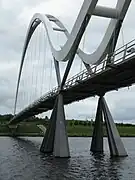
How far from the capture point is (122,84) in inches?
1469

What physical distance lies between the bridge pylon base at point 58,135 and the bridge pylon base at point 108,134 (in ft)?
16.1

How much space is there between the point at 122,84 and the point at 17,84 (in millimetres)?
83572

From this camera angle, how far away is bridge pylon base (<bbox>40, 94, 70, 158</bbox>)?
42.2m

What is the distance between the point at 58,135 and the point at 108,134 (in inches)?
232

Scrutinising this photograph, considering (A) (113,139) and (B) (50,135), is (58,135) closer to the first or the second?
(B) (50,135)

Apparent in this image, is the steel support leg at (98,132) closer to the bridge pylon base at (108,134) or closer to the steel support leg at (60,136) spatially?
the bridge pylon base at (108,134)

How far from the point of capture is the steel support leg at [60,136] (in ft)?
138

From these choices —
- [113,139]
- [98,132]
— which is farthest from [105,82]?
[98,132]

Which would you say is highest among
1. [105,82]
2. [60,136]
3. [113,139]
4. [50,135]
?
[105,82]

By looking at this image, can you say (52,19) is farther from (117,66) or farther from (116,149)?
(117,66)

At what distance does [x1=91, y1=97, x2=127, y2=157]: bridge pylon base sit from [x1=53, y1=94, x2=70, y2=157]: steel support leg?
495 cm

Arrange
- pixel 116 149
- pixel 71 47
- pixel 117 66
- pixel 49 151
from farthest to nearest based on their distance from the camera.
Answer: pixel 49 151 → pixel 116 149 → pixel 71 47 → pixel 117 66

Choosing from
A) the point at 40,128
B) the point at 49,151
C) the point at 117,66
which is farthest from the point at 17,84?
the point at 117,66

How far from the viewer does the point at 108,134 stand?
145 feet
